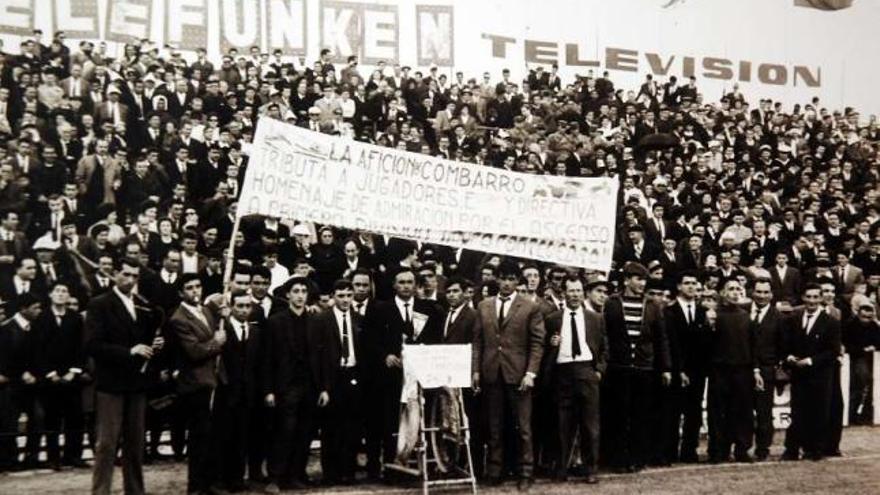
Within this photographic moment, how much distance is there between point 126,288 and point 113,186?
4.12 m

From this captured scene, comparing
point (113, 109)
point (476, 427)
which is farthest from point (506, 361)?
point (113, 109)

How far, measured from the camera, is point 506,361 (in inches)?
299

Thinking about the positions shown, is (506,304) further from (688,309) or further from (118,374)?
(118,374)

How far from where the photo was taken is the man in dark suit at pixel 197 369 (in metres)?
6.67

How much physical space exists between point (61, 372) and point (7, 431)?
0.62m

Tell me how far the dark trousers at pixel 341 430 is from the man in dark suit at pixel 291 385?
0.16 m

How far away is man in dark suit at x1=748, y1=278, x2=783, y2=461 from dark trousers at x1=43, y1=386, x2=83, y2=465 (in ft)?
19.2

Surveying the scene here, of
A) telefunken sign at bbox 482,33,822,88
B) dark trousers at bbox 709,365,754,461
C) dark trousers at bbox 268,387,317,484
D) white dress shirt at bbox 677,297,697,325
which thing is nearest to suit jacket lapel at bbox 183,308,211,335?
dark trousers at bbox 268,387,317,484

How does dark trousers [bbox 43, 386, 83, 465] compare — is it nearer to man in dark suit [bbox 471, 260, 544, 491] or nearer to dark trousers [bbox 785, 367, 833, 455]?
man in dark suit [bbox 471, 260, 544, 491]

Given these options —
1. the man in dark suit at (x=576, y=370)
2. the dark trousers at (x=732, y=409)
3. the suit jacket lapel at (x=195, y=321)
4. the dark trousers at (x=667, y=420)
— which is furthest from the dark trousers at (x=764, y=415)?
the suit jacket lapel at (x=195, y=321)

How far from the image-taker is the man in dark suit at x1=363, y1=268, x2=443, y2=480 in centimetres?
758

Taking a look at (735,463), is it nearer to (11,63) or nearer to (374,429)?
(374,429)

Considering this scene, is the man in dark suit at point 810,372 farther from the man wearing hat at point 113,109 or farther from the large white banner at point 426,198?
the man wearing hat at point 113,109

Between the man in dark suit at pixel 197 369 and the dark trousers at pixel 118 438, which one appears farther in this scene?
the man in dark suit at pixel 197 369
